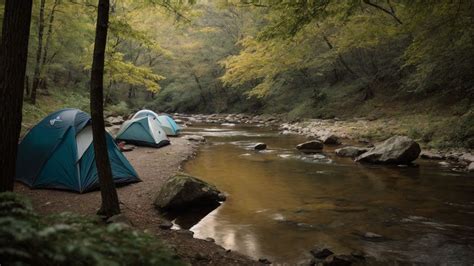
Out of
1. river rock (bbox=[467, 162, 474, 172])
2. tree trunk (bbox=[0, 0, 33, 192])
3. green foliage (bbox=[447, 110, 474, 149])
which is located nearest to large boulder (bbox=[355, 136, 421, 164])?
river rock (bbox=[467, 162, 474, 172])

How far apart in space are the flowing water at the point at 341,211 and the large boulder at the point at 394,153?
1.50 feet

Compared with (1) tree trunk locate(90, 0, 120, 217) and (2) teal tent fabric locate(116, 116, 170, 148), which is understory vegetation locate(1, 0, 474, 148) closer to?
(2) teal tent fabric locate(116, 116, 170, 148)

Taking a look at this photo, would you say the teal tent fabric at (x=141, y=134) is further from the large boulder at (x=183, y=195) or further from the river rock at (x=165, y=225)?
the river rock at (x=165, y=225)

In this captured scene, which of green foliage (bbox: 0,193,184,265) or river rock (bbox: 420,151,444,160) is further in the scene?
river rock (bbox: 420,151,444,160)

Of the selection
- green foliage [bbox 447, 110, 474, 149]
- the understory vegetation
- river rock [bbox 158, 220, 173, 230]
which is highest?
the understory vegetation

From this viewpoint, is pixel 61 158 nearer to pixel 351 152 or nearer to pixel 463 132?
pixel 351 152

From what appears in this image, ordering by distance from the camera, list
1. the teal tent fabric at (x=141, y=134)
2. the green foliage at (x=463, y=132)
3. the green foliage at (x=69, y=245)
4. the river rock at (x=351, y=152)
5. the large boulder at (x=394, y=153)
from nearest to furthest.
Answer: the green foliage at (x=69, y=245) < the large boulder at (x=394, y=153) < the green foliage at (x=463, y=132) < the river rock at (x=351, y=152) < the teal tent fabric at (x=141, y=134)

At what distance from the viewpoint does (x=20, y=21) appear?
4320mm

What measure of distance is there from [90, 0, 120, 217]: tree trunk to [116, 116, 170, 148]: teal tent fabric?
29.8 ft

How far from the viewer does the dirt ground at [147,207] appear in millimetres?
4684

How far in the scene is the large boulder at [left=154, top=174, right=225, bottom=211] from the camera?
686cm

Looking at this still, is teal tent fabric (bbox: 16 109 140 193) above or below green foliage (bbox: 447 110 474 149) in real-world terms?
below

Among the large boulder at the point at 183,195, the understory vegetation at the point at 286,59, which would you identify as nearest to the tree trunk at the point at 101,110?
the large boulder at the point at 183,195

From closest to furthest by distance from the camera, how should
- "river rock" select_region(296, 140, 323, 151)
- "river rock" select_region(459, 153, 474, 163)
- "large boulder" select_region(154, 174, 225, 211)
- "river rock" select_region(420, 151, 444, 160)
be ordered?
1. "large boulder" select_region(154, 174, 225, 211)
2. "river rock" select_region(459, 153, 474, 163)
3. "river rock" select_region(420, 151, 444, 160)
4. "river rock" select_region(296, 140, 323, 151)
